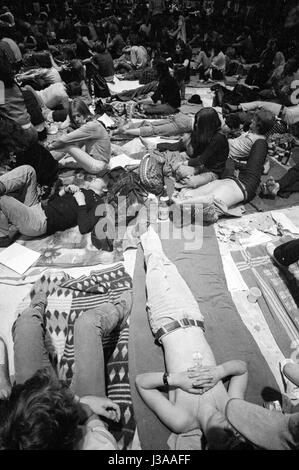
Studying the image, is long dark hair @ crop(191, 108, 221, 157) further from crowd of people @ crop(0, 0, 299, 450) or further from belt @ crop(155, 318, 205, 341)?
belt @ crop(155, 318, 205, 341)

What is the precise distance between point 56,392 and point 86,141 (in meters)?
3.19

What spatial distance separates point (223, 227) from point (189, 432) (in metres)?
2.13

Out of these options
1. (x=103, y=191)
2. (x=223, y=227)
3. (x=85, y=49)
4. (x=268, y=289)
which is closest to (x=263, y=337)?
→ (x=268, y=289)

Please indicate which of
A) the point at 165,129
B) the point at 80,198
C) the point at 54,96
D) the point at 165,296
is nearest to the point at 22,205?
the point at 80,198

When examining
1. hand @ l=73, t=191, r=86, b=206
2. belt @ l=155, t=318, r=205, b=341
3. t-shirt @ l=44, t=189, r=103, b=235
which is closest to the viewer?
belt @ l=155, t=318, r=205, b=341

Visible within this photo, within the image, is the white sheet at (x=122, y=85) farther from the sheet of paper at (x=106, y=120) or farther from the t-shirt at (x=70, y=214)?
the t-shirt at (x=70, y=214)

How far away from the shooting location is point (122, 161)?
14.0ft

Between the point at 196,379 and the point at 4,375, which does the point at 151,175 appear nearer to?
the point at 196,379

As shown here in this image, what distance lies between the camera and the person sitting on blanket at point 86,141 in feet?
12.1

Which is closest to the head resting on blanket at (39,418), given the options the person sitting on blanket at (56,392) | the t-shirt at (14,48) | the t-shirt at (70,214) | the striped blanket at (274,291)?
the person sitting on blanket at (56,392)

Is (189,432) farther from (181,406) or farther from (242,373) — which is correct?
(242,373)

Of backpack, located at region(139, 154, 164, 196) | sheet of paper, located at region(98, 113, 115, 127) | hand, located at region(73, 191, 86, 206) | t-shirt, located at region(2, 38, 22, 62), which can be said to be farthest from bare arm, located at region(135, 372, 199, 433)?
t-shirt, located at region(2, 38, 22, 62)

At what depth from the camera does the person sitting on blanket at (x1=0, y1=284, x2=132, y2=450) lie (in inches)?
52.1

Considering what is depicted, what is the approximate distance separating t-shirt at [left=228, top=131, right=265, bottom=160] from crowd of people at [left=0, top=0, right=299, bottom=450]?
22 millimetres
